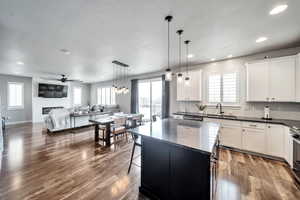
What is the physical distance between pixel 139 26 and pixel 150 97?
4289mm

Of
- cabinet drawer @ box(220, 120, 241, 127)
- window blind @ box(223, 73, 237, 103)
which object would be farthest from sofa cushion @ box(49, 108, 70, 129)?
window blind @ box(223, 73, 237, 103)

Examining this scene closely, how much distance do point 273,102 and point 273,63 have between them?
1.07 meters

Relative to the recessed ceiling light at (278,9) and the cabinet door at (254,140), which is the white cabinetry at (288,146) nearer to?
the cabinet door at (254,140)

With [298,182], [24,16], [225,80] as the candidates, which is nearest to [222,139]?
[298,182]

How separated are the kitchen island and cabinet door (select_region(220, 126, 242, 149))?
222cm

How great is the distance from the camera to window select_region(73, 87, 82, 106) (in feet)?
31.8

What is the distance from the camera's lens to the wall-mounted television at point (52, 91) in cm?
748

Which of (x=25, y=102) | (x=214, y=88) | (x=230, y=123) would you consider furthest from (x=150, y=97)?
(x=25, y=102)

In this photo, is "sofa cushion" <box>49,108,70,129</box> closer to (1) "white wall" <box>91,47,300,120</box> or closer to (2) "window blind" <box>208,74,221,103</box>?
(1) "white wall" <box>91,47,300,120</box>

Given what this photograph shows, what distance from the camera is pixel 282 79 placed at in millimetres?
2980

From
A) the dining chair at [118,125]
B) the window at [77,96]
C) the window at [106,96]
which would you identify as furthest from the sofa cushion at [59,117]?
the window at [77,96]

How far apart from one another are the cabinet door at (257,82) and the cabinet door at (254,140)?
907 mm

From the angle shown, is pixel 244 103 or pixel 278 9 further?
pixel 244 103

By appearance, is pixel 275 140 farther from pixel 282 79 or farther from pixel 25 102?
pixel 25 102
